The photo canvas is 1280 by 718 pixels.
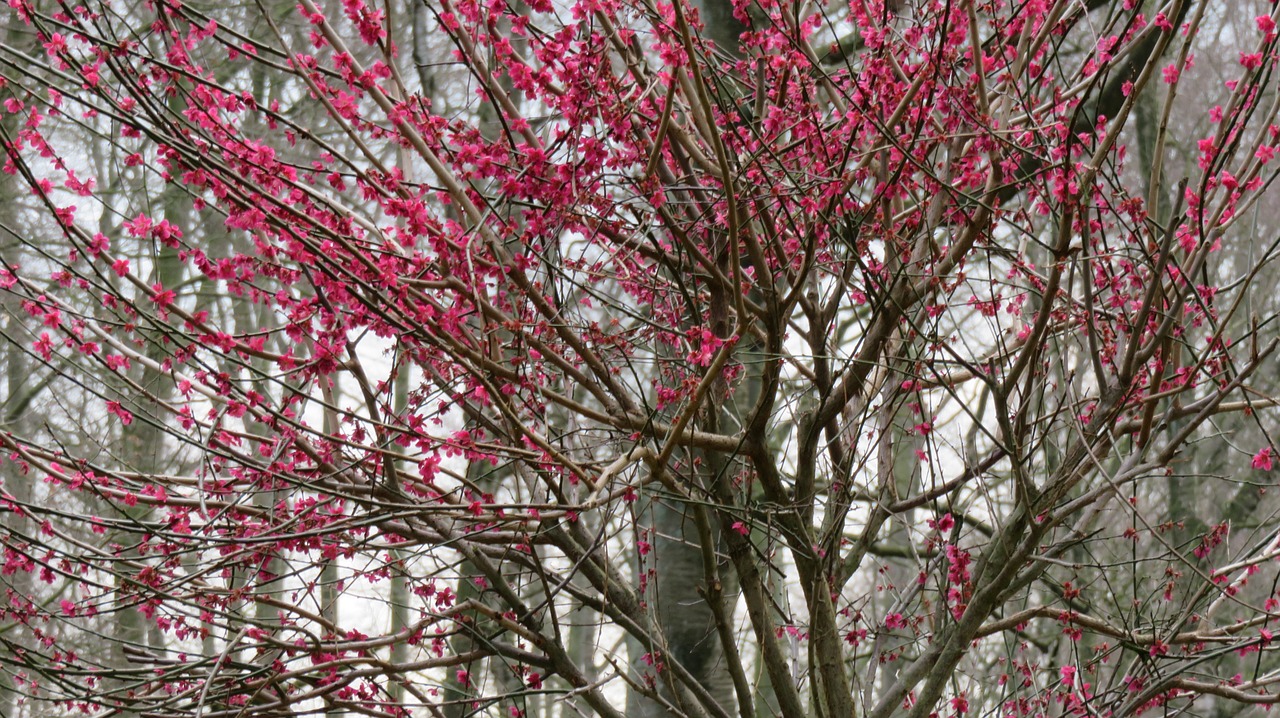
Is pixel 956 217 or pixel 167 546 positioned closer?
pixel 167 546

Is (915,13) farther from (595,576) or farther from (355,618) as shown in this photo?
(355,618)

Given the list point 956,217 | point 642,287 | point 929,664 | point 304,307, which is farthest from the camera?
point 642,287

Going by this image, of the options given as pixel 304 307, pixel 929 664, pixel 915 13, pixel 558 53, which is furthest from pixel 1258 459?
pixel 304 307

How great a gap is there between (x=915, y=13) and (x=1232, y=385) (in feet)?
5.93

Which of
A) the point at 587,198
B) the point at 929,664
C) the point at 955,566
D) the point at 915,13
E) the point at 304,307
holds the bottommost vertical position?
the point at 929,664

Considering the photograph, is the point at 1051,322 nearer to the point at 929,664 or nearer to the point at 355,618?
the point at 929,664

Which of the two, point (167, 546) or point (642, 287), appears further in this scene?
point (642, 287)

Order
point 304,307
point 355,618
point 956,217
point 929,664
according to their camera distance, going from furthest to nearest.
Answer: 1. point 355,618
2. point 956,217
3. point 929,664
4. point 304,307

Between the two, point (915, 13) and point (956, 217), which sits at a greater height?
point (915, 13)

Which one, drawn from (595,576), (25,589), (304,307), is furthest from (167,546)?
(25,589)

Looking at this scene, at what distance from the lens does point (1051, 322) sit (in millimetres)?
4609

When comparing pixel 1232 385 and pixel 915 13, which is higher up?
pixel 915 13

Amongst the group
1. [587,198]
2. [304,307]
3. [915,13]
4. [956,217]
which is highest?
[915,13]

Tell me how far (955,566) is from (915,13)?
2041 mm
